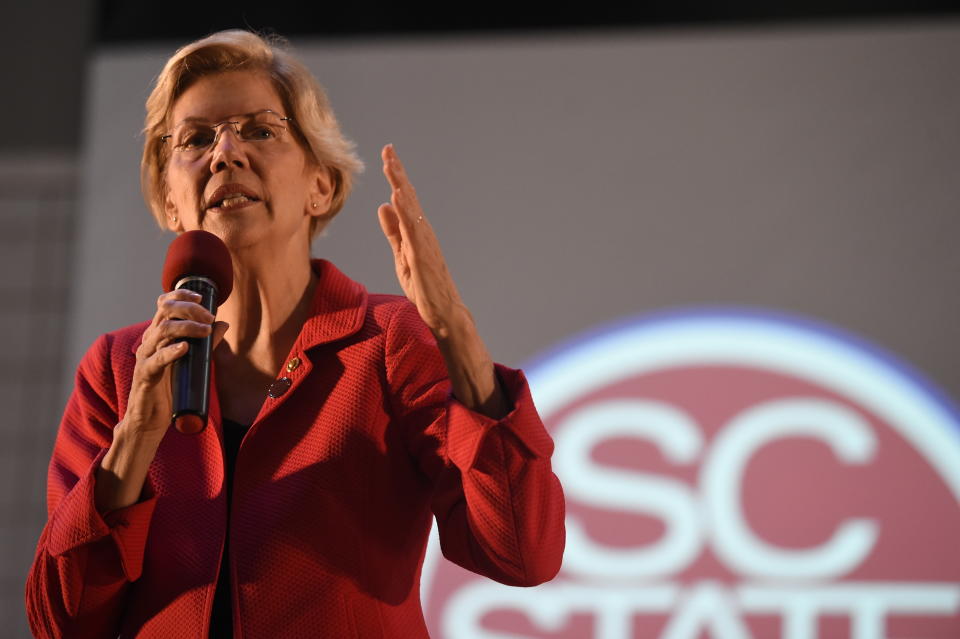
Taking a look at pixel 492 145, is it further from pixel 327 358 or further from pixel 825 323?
pixel 327 358

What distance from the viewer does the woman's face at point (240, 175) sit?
4.52 ft

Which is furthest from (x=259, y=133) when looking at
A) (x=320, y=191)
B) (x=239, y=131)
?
(x=320, y=191)

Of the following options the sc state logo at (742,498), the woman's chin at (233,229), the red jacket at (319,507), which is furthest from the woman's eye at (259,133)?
the sc state logo at (742,498)

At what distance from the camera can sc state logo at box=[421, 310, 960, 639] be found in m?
2.83

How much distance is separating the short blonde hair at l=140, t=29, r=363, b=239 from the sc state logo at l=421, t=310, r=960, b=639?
159 cm

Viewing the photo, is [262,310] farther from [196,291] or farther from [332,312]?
[196,291]

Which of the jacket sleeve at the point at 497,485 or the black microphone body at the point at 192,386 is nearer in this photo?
the black microphone body at the point at 192,386

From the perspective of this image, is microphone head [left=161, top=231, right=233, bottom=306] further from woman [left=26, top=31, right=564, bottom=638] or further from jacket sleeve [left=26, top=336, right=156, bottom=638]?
jacket sleeve [left=26, top=336, right=156, bottom=638]

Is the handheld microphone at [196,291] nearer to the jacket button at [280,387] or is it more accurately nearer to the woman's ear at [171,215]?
the jacket button at [280,387]

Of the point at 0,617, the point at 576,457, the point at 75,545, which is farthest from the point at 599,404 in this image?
the point at 0,617

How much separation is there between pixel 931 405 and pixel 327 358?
2.18 metres

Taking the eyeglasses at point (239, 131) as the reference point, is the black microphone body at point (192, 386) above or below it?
below

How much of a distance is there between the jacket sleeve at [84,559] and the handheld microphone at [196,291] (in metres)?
0.21

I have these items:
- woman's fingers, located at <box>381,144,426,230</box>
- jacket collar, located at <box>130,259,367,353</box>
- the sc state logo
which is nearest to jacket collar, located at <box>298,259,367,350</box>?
jacket collar, located at <box>130,259,367,353</box>
